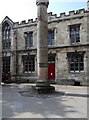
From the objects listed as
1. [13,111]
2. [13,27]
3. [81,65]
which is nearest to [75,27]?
[81,65]

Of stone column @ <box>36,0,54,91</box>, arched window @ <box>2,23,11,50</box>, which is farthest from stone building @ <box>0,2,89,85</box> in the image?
stone column @ <box>36,0,54,91</box>

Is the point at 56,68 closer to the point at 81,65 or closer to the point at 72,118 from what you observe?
the point at 81,65

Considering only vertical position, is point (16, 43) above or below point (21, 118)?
above

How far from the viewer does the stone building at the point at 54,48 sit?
2308 centimetres

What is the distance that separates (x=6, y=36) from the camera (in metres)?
29.4

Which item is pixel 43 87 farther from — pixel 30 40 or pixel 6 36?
pixel 6 36

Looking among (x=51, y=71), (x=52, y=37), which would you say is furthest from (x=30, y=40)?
(x=51, y=71)

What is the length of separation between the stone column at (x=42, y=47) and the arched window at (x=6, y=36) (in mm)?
14321

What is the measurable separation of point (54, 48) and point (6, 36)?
27.3 feet

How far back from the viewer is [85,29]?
75.4ft

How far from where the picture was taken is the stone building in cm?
2308

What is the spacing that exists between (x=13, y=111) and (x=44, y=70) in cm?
668

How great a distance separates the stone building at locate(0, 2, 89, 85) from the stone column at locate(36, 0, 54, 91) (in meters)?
8.57

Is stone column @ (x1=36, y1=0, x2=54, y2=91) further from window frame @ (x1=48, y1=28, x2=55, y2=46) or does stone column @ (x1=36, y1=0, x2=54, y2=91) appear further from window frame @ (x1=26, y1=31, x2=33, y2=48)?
window frame @ (x1=26, y1=31, x2=33, y2=48)
